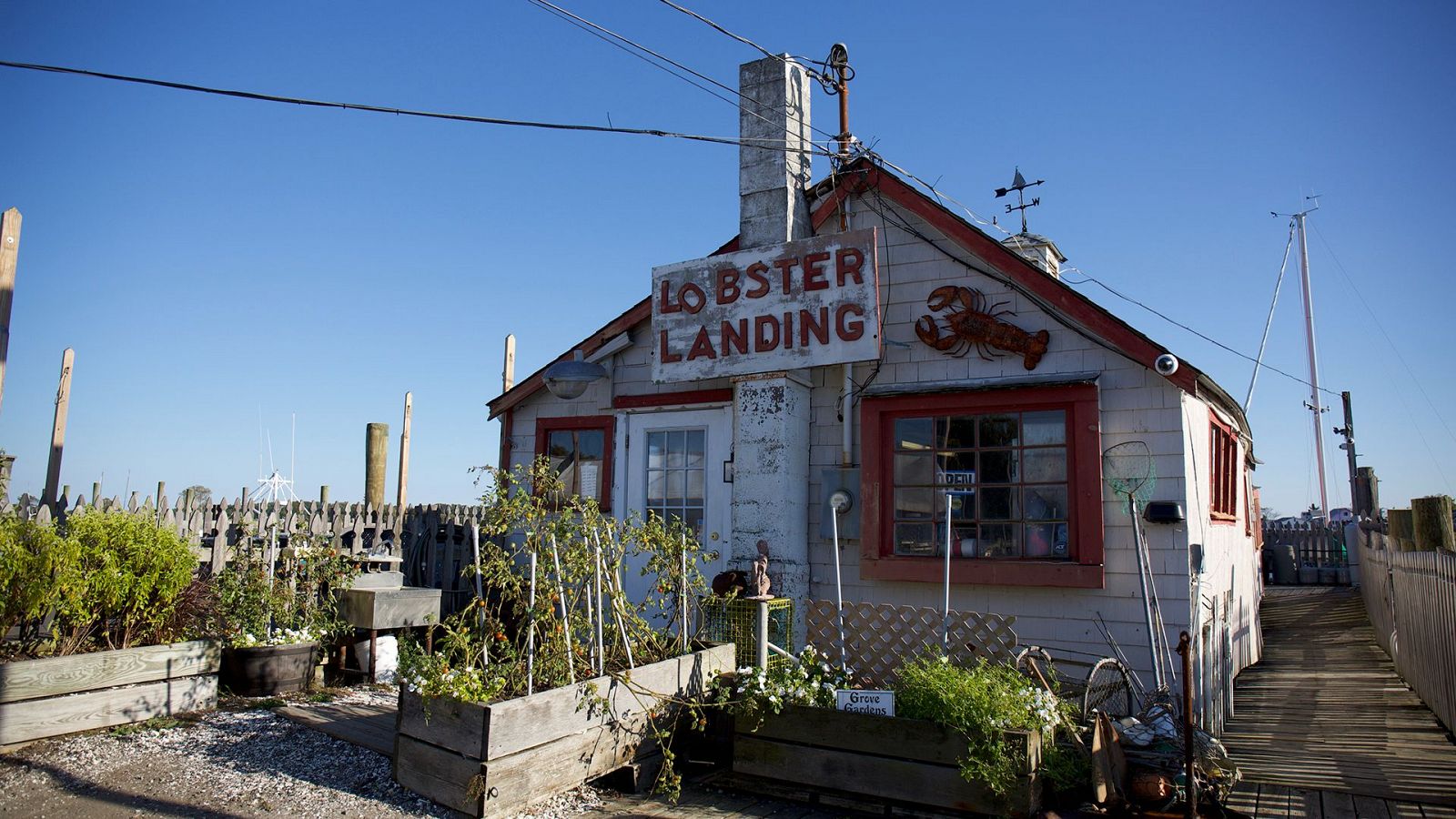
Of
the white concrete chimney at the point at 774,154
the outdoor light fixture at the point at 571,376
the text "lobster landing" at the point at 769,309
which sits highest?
the white concrete chimney at the point at 774,154

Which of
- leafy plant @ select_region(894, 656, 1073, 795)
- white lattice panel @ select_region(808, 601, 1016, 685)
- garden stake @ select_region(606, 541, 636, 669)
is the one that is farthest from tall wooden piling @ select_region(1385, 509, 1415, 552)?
garden stake @ select_region(606, 541, 636, 669)

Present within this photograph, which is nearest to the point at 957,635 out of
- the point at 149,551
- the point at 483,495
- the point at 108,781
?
the point at 483,495

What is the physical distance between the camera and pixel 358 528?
11.4 meters

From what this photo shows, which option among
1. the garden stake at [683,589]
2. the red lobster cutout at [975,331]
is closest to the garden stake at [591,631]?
the garden stake at [683,589]

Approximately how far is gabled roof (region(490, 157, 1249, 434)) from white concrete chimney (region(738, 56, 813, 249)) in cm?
31

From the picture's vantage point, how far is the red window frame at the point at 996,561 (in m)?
7.21

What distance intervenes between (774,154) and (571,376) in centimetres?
322

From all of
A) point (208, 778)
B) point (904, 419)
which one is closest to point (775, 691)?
point (208, 778)

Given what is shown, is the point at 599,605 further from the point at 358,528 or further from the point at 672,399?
the point at 358,528

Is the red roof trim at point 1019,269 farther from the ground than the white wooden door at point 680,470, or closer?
farther from the ground

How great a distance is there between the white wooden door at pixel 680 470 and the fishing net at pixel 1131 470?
11.8 feet

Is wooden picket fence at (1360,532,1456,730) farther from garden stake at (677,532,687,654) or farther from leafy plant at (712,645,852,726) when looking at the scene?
garden stake at (677,532,687,654)

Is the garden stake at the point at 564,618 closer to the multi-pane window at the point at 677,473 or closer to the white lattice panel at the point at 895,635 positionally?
the white lattice panel at the point at 895,635

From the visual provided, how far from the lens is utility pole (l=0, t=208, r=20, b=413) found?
13.3 meters
